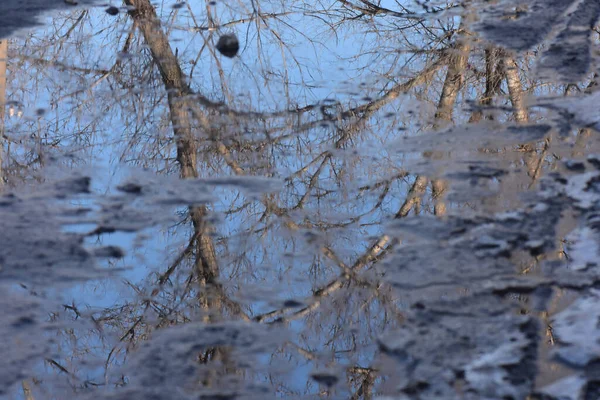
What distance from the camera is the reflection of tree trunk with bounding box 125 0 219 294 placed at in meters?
1.16

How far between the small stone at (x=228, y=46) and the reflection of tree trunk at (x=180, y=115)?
0.16m

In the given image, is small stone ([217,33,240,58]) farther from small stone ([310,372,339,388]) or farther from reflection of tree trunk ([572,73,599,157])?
small stone ([310,372,339,388])

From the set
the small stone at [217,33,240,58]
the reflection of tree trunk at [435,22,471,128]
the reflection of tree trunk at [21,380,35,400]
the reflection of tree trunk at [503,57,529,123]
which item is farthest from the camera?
the small stone at [217,33,240,58]

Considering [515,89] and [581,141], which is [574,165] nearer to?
[581,141]

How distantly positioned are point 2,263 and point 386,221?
687mm

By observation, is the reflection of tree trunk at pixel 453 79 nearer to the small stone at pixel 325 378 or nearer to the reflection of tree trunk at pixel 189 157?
the reflection of tree trunk at pixel 189 157

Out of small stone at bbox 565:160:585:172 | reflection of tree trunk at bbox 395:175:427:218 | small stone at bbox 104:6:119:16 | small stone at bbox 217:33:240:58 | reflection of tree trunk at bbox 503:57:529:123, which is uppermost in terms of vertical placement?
small stone at bbox 104:6:119:16

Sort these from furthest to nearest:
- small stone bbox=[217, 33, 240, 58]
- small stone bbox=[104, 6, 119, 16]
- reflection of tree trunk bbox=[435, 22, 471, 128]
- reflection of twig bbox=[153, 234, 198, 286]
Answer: small stone bbox=[104, 6, 119, 16]
small stone bbox=[217, 33, 240, 58]
reflection of tree trunk bbox=[435, 22, 471, 128]
reflection of twig bbox=[153, 234, 198, 286]

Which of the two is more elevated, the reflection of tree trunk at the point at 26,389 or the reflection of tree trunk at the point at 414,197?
the reflection of tree trunk at the point at 414,197

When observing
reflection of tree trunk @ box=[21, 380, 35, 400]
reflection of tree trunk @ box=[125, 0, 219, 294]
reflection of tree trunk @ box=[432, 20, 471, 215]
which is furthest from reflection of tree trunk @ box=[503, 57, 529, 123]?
reflection of tree trunk @ box=[21, 380, 35, 400]

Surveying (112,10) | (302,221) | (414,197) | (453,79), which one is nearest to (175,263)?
(302,221)

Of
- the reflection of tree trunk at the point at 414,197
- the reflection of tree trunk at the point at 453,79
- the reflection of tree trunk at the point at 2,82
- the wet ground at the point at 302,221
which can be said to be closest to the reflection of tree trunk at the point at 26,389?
the wet ground at the point at 302,221

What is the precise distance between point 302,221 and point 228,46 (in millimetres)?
887

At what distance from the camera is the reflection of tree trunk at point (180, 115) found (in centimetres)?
116
